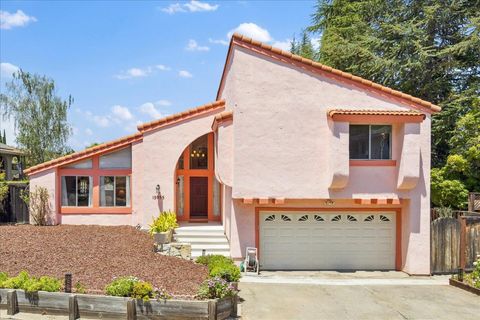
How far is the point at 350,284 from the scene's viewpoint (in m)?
11.9

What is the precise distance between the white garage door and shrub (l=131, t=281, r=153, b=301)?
584 cm

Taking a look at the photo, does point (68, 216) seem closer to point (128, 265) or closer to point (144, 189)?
point (144, 189)

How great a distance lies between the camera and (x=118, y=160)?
17.0 meters

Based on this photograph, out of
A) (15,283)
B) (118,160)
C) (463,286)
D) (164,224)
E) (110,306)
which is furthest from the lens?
(118,160)

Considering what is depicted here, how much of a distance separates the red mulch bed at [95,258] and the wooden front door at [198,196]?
3267mm

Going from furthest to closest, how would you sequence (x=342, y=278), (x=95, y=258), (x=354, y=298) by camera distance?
(x=342, y=278) < (x=95, y=258) < (x=354, y=298)

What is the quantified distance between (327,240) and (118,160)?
9681mm

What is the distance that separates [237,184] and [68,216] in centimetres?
875

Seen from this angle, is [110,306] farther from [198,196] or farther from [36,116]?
[36,116]

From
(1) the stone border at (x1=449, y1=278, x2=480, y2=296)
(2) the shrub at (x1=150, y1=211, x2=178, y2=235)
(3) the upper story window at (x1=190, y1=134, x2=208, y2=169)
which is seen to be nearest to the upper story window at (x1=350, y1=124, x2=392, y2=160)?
(1) the stone border at (x1=449, y1=278, x2=480, y2=296)

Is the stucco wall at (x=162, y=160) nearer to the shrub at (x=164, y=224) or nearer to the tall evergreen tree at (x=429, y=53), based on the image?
the shrub at (x=164, y=224)

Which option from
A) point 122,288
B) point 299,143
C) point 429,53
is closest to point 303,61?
point 299,143

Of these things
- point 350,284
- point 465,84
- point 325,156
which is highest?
point 465,84

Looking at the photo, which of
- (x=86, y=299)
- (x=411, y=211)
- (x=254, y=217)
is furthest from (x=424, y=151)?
(x=86, y=299)
